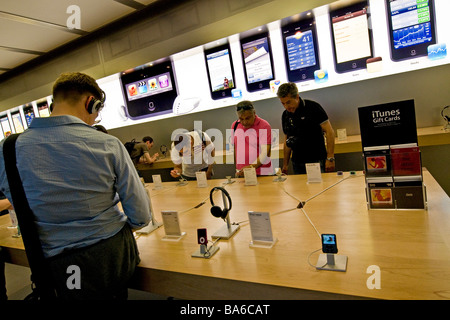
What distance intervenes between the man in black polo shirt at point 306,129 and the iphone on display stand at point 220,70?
54.6 inches

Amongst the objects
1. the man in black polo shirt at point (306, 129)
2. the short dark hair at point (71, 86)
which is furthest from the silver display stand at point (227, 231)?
the man in black polo shirt at point (306, 129)

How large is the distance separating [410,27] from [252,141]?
2.05 m

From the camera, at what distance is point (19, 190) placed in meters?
1.06

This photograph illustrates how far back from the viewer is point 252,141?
2828 mm

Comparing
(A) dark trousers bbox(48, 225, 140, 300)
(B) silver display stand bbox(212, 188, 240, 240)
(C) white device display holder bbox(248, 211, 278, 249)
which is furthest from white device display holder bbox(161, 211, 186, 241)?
(C) white device display holder bbox(248, 211, 278, 249)

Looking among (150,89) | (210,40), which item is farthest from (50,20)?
(210,40)

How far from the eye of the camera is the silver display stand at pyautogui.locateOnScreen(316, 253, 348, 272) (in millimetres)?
990

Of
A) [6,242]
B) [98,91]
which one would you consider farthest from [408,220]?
[6,242]

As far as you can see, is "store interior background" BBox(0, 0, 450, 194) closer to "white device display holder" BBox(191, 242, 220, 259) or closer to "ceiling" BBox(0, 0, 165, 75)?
"ceiling" BBox(0, 0, 165, 75)

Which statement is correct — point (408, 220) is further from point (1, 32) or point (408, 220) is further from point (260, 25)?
A: point (1, 32)

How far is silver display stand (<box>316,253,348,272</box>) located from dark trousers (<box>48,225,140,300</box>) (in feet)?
2.82

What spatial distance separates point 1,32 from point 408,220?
4.89 metres

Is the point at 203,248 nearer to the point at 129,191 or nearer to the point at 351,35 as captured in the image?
the point at 129,191

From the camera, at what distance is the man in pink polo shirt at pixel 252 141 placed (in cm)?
273
